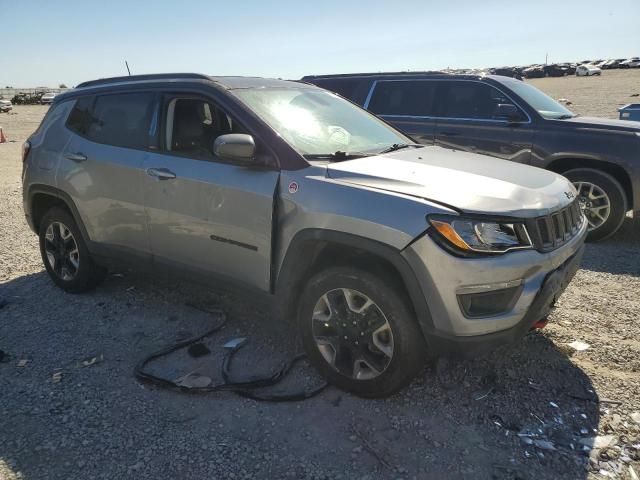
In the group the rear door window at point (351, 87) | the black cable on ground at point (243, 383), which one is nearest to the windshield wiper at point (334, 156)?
the black cable on ground at point (243, 383)

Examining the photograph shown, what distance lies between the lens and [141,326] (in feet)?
13.5

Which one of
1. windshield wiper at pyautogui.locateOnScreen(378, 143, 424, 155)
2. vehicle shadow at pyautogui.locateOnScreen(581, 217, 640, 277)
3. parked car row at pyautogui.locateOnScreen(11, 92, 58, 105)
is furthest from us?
parked car row at pyautogui.locateOnScreen(11, 92, 58, 105)

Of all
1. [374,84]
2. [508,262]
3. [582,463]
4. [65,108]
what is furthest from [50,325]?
[374,84]

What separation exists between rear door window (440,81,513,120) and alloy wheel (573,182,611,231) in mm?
1395

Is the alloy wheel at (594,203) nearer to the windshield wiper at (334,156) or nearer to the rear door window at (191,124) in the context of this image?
the windshield wiper at (334,156)

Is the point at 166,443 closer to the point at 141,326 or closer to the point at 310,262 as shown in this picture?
the point at 310,262

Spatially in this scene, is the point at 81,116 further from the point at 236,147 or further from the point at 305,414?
the point at 305,414

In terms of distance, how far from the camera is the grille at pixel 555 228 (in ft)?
9.11

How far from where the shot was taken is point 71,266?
4.72m

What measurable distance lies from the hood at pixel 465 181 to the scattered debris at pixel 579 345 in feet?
3.53

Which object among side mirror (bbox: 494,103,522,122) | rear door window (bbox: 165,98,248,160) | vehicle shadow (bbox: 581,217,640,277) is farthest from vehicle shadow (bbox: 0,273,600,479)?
side mirror (bbox: 494,103,522,122)

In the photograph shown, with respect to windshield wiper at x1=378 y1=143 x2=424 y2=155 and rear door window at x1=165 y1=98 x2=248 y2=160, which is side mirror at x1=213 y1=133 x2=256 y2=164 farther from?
windshield wiper at x1=378 y1=143 x2=424 y2=155

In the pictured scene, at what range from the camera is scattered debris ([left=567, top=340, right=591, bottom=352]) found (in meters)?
3.63

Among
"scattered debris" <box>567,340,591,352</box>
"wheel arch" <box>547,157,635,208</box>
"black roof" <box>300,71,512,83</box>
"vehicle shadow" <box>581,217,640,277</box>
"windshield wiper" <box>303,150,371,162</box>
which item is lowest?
"vehicle shadow" <box>581,217,640,277</box>
